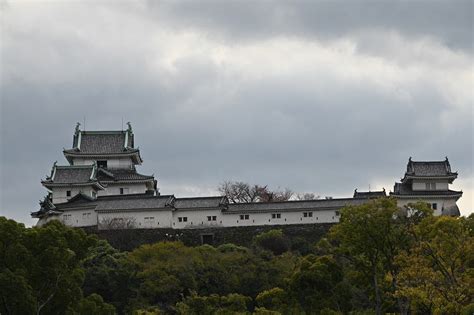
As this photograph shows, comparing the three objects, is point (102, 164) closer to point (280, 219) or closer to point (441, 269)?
point (280, 219)

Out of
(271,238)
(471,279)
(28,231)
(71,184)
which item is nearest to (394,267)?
(471,279)

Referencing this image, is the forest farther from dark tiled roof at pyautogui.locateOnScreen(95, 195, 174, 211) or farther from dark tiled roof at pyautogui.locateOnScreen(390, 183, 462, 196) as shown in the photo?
dark tiled roof at pyautogui.locateOnScreen(390, 183, 462, 196)

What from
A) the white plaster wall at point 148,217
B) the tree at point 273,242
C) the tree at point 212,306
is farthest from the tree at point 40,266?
the white plaster wall at point 148,217

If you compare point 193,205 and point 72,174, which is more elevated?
point 72,174

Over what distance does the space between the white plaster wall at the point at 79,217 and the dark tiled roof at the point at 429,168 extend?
20.4 m

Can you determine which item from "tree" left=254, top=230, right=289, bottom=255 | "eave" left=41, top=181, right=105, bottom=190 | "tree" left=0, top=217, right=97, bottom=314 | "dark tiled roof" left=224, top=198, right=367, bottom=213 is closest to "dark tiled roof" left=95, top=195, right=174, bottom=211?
"eave" left=41, top=181, right=105, bottom=190

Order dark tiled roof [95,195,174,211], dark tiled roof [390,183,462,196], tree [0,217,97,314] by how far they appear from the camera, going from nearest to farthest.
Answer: tree [0,217,97,314] → dark tiled roof [95,195,174,211] → dark tiled roof [390,183,462,196]

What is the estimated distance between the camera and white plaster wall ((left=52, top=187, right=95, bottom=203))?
242 feet

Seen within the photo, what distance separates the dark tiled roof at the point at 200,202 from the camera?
229 feet

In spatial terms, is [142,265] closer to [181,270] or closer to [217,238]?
[181,270]

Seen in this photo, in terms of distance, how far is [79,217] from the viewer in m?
70.9

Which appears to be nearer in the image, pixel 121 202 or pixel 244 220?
pixel 244 220

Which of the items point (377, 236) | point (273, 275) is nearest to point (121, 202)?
point (273, 275)

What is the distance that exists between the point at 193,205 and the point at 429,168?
15587 mm
